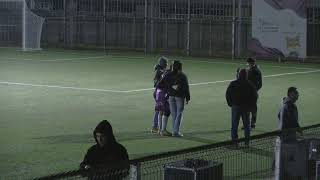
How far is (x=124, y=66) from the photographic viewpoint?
37.7 metres

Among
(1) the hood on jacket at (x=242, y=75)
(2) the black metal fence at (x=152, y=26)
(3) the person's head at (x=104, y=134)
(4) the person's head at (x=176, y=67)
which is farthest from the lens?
(2) the black metal fence at (x=152, y=26)

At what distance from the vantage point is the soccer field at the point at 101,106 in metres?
14.4

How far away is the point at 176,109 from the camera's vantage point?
1592cm

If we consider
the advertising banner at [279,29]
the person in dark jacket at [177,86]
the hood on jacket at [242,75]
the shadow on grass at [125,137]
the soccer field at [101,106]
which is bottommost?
the shadow on grass at [125,137]

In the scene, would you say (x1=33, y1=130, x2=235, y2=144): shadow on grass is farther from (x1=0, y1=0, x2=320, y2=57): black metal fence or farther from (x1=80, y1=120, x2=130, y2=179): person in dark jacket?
(x1=0, y1=0, x2=320, y2=57): black metal fence

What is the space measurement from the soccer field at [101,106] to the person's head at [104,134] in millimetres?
4445

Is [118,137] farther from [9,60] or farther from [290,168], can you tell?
[9,60]

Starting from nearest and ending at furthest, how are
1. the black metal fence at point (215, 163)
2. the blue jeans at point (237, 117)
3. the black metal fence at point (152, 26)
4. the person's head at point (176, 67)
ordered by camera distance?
1. the black metal fence at point (215, 163)
2. the blue jeans at point (237, 117)
3. the person's head at point (176, 67)
4. the black metal fence at point (152, 26)

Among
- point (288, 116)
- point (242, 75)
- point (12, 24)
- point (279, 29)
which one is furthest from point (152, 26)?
point (288, 116)

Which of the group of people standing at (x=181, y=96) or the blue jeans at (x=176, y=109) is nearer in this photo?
the group of people standing at (x=181, y=96)

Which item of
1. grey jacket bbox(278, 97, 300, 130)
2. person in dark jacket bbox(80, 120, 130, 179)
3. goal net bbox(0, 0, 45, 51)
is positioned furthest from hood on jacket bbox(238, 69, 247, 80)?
goal net bbox(0, 0, 45, 51)

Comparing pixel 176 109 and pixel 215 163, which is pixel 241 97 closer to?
pixel 176 109

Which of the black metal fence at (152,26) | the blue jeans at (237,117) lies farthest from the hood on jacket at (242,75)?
the black metal fence at (152,26)

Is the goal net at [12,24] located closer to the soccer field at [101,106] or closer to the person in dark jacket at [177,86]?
the soccer field at [101,106]
